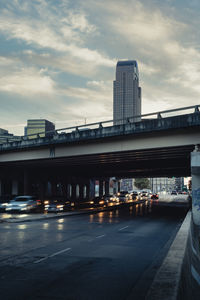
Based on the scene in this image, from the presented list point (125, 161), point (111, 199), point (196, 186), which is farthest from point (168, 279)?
point (111, 199)

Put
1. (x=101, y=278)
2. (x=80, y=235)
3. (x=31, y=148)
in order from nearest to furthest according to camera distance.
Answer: (x=101, y=278) → (x=80, y=235) → (x=31, y=148)

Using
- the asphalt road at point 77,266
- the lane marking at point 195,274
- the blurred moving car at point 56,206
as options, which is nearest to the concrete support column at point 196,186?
the asphalt road at point 77,266

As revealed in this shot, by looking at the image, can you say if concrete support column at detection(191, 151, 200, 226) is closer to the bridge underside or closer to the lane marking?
the bridge underside

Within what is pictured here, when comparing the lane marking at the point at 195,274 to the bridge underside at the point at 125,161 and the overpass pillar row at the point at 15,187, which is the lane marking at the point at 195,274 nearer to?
the bridge underside at the point at 125,161

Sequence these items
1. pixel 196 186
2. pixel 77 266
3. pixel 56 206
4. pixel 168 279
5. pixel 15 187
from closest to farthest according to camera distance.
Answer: pixel 168 279 < pixel 77 266 < pixel 196 186 < pixel 56 206 < pixel 15 187

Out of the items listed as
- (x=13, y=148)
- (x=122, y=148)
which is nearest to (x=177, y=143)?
(x=122, y=148)

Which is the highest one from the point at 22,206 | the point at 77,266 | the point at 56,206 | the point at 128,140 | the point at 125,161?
the point at 128,140

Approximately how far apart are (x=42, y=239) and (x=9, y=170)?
40449mm

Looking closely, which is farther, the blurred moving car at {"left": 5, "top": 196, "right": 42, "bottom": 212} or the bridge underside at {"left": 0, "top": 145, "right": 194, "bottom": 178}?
the blurred moving car at {"left": 5, "top": 196, "right": 42, "bottom": 212}

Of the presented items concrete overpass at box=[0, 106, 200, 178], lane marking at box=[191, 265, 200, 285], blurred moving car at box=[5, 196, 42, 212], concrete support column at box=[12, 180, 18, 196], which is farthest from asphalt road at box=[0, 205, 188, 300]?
concrete support column at box=[12, 180, 18, 196]

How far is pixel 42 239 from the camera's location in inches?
572

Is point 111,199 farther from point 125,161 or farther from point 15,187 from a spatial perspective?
point 125,161

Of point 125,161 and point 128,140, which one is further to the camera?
point 125,161

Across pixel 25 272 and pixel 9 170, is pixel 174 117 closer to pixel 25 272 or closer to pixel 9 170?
pixel 25 272
